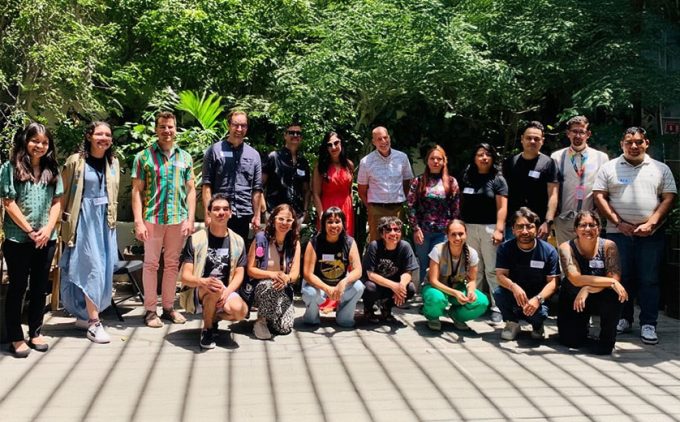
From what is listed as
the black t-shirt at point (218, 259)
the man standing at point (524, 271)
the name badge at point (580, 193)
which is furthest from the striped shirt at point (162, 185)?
the name badge at point (580, 193)

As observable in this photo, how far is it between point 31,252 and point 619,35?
5163mm

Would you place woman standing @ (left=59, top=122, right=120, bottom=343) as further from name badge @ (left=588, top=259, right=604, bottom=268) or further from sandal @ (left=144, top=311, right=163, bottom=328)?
name badge @ (left=588, top=259, right=604, bottom=268)

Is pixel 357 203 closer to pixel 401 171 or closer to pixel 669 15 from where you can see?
pixel 401 171

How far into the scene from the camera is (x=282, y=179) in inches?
247

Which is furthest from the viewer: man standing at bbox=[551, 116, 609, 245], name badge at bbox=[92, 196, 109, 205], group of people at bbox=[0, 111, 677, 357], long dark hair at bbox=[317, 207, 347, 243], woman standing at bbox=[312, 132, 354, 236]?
woman standing at bbox=[312, 132, 354, 236]

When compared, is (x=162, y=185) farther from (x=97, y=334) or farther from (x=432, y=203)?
(x=432, y=203)

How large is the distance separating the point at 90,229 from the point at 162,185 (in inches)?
25.1

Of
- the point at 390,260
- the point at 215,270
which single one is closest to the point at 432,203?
the point at 390,260

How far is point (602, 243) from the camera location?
5.00 metres

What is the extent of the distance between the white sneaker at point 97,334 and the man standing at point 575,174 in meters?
3.69

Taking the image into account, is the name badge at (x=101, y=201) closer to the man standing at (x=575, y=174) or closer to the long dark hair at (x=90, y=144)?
the long dark hair at (x=90, y=144)

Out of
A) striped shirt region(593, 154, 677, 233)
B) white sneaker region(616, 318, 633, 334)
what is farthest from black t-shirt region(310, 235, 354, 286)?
white sneaker region(616, 318, 633, 334)

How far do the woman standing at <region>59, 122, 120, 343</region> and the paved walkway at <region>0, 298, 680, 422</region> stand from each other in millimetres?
256

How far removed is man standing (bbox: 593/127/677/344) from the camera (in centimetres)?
522
